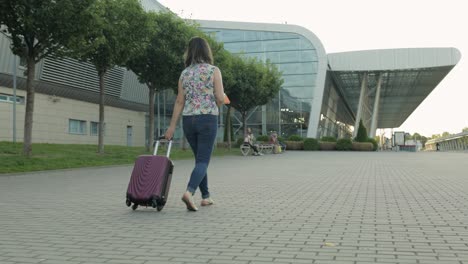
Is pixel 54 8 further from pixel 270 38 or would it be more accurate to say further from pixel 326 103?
pixel 326 103

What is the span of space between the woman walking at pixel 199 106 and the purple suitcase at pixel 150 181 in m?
0.27

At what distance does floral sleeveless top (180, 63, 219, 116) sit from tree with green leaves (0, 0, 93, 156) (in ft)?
30.7

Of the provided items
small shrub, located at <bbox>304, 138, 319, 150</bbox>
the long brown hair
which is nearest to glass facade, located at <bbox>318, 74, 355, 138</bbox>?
small shrub, located at <bbox>304, 138, 319, 150</bbox>

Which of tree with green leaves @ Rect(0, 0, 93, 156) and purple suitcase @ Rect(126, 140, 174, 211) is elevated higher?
tree with green leaves @ Rect(0, 0, 93, 156)

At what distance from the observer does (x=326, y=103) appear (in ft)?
163

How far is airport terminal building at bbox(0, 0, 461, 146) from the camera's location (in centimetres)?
3347

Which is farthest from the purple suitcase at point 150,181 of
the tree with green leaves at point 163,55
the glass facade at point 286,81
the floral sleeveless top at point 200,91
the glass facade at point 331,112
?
the glass facade at point 331,112

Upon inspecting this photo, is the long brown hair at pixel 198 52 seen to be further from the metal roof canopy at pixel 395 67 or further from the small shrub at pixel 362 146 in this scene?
the metal roof canopy at pixel 395 67

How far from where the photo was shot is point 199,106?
5727 millimetres

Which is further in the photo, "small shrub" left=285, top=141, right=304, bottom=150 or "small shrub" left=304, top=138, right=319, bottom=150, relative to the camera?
"small shrub" left=285, top=141, right=304, bottom=150

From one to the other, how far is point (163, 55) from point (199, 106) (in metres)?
17.4

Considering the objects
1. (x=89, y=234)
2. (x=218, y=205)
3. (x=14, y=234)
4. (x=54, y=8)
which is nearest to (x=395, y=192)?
(x=218, y=205)

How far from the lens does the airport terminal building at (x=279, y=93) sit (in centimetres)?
3347

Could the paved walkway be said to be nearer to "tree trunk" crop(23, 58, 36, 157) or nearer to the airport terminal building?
"tree trunk" crop(23, 58, 36, 157)
